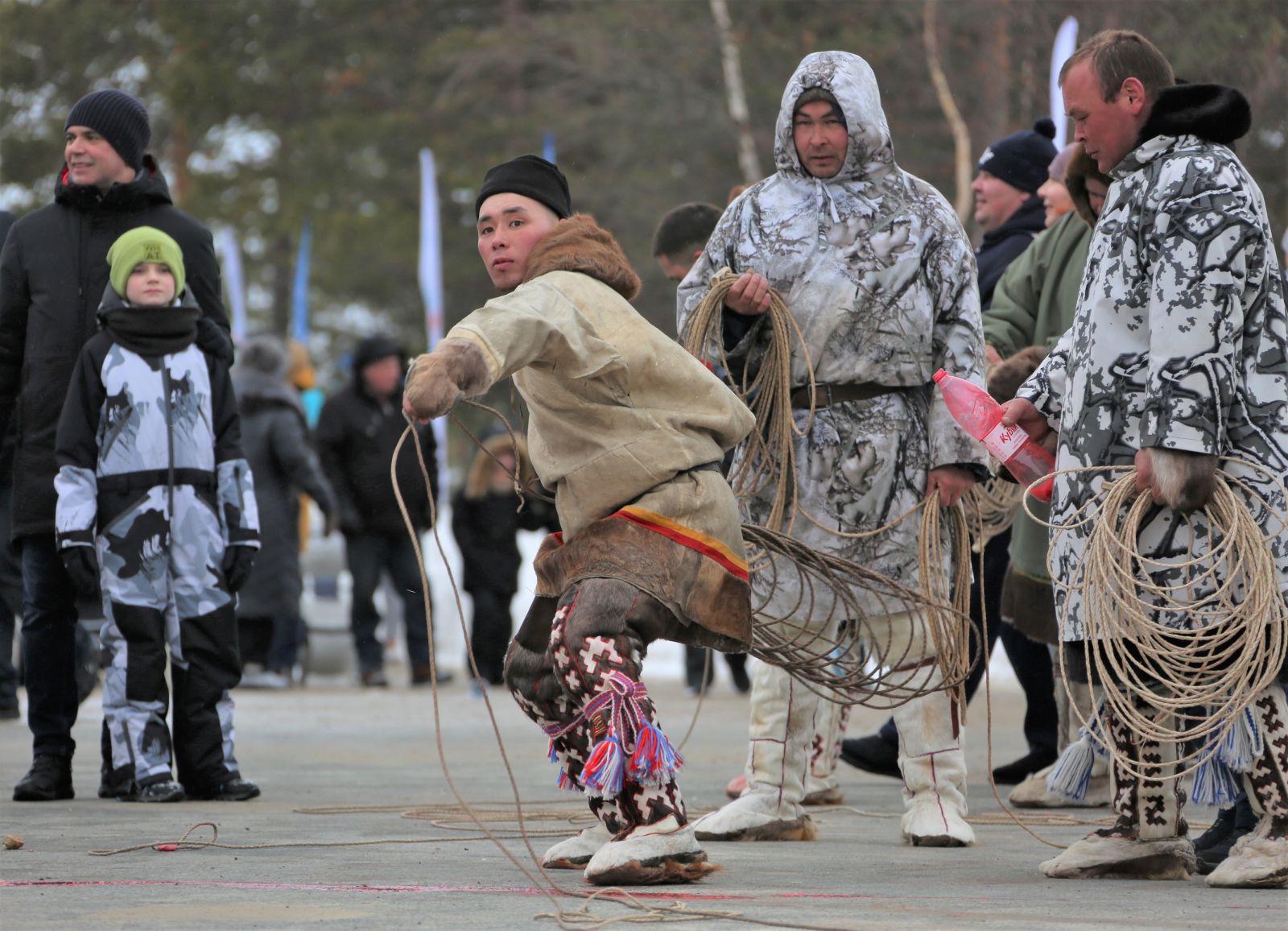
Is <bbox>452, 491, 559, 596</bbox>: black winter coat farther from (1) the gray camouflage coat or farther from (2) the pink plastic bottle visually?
(1) the gray camouflage coat

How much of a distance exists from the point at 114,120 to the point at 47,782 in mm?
2149

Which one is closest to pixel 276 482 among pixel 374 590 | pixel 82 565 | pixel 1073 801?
pixel 374 590

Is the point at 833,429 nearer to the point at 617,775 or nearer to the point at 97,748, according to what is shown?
the point at 617,775

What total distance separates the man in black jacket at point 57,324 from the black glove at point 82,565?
1.01ft

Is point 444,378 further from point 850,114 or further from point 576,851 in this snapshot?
point 850,114

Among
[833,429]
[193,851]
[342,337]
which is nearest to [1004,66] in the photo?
[833,429]

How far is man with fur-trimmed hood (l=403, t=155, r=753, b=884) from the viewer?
14.6 feet

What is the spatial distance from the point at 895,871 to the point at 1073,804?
2073 millimetres

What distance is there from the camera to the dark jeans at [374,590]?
12.9 meters

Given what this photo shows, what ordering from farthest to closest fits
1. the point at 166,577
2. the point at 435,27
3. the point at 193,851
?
the point at 435,27 → the point at 166,577 → the point at 193,851

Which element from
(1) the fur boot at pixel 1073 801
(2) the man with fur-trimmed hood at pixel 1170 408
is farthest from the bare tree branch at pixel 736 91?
(2) the man with fur-trimmed hood at pixel 1170 408

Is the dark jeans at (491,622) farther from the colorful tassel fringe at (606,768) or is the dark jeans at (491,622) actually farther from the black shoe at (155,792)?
the colorful tassel fringe at (606,768)

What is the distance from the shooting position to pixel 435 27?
3228cm

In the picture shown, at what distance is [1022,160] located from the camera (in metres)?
7.70
